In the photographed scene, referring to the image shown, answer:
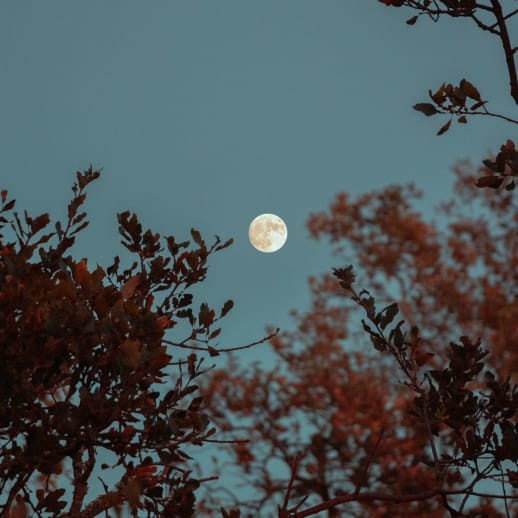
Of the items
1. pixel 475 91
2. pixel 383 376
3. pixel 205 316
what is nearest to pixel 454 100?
pixel 475 91

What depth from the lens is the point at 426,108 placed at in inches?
101

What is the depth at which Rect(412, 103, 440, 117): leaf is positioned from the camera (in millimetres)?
2535

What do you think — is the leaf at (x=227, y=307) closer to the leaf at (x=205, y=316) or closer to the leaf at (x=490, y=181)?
the leaf at (x=205, y=316)

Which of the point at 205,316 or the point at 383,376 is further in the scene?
the point at 383,376

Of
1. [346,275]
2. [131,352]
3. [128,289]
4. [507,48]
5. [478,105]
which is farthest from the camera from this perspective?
[346,275]

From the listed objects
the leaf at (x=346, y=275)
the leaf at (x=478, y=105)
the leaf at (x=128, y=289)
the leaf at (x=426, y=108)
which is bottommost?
the leaf at (x=128, y=289)

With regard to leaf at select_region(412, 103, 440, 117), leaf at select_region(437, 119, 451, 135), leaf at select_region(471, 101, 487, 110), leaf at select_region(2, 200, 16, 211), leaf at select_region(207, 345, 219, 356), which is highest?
leaf at select_region(2, 200, 16, 211)

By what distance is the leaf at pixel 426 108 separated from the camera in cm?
254

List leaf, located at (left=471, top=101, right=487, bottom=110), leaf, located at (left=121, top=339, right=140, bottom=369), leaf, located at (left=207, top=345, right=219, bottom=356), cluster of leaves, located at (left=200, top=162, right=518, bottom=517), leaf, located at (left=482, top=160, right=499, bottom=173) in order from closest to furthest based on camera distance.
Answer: leaf, located at (left=121, top=339, right=140, bottom=369) < leaf, located at (left=482, top=160, right=499, bottom=173) < leaf, located at (left=471, top=101, right=487, bottom=110) < leaf, located at (left=207, top=345, right=219, bottom=356) < cluster of leaves, located at (left=200, top=162, right=518, bottom=517)

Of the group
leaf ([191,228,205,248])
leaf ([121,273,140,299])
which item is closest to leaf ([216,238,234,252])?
leaf ([191,228,205,248])

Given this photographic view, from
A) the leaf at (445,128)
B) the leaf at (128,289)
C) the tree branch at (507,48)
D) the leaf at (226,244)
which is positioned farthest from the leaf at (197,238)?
the tree branch at (507,48)

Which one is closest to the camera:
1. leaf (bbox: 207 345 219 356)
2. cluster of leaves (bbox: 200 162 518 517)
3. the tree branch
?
the tree branch

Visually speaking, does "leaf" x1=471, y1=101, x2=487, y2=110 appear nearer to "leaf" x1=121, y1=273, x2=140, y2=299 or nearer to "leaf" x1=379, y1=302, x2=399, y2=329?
"leaf" x1=379, y1=302, x2=399, y2=329

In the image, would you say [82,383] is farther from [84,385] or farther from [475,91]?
[475,91]
